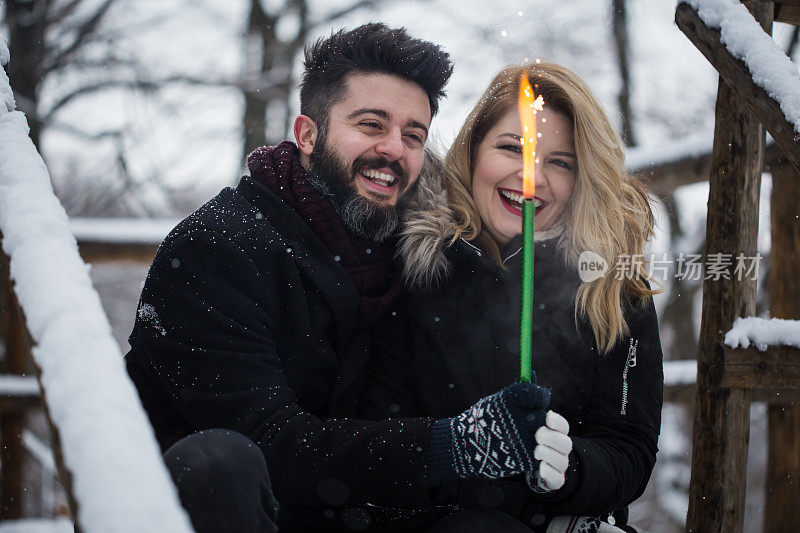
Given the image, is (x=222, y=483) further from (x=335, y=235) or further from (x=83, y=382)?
(x=335, y=235)

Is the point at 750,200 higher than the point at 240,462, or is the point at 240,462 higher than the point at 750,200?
the point at 750,200

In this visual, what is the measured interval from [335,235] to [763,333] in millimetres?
1469

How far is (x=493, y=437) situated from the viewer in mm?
1412

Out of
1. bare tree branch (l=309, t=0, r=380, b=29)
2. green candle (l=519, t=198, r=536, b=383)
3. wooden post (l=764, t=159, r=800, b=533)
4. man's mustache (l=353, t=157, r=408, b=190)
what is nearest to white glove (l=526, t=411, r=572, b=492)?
green candle (l=519, t=198, r=536, b=383)

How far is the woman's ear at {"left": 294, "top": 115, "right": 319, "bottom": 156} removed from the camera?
7.57ft

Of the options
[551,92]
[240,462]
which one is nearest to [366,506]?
[240,462]

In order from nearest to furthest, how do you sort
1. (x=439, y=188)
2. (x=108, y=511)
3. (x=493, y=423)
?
(x=108, y=511) < (x=493, y=423) < (x=439, y=188)

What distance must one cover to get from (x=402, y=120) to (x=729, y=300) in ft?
4.30

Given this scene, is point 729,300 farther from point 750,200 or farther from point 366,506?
point 366,506

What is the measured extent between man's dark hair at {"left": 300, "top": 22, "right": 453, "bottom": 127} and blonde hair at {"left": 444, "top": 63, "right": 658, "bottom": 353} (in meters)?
0.21

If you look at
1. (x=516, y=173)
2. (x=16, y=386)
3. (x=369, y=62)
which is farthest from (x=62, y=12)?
(x=516, y=173)

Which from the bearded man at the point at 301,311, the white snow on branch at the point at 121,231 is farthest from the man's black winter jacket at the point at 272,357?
the white snow on branch at the point at 121,231

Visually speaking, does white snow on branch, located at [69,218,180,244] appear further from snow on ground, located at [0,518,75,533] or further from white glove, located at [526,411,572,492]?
white glove, located at [526,411,572,492]

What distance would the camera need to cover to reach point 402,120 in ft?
7.22
